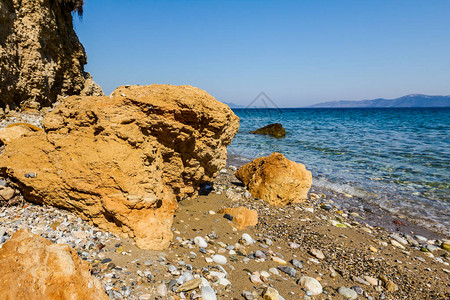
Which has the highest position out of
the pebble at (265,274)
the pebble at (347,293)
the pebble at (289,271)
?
the pebble at (265,274)

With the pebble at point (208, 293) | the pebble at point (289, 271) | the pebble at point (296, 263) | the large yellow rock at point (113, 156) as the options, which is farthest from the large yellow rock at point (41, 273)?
the pebble at point (296, 263)

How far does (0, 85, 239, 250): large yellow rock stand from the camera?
10.7 ft

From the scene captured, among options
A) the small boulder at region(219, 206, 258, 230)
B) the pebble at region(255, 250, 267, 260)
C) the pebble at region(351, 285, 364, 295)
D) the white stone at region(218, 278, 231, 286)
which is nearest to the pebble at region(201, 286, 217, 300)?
the white stone at region(218, 278, 231, 286)

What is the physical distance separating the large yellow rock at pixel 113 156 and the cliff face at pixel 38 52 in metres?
6.26

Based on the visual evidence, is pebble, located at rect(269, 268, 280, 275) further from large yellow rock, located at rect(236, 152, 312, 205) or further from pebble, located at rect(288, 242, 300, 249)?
large yellow rock, located at rect(236, 152, 312, 205)

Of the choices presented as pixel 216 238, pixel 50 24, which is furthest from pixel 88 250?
pixel 50 24

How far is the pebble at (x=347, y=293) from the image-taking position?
3.22 metres

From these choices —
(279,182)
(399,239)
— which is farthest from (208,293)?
(399,239)

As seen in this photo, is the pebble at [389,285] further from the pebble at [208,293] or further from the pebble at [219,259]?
the pebble at [208,293]

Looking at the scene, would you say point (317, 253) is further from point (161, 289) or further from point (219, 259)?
point (161, 289)

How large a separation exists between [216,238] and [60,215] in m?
2.17

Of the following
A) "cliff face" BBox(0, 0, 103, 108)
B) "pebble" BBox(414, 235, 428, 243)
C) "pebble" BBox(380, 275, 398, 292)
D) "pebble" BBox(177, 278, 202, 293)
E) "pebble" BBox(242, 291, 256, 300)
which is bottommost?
"pebble" BBox(414, 235, 428, 243)

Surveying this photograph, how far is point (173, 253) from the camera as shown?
324 centimetres

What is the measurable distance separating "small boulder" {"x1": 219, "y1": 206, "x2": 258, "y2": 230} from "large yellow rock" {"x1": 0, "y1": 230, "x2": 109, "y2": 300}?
2.83m
